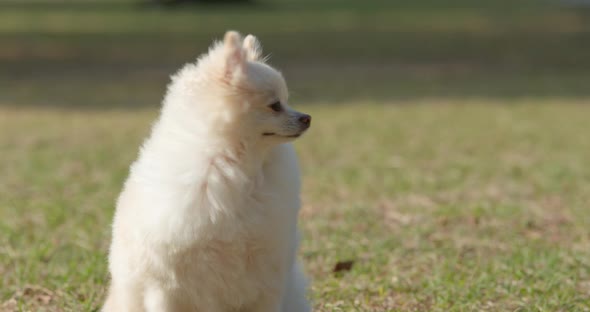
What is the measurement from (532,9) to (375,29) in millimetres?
8976

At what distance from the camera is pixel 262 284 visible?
3.78 meters

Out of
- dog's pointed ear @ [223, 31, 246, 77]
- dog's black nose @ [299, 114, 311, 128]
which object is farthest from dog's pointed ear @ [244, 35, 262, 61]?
dog's black nose @ [299, 114, 311, 128]

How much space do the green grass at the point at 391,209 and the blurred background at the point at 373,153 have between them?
25 mm

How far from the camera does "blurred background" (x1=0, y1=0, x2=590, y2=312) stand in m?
5.59

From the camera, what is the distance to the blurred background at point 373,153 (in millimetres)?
5586

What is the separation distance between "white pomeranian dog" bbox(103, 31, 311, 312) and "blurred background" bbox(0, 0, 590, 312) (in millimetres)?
1270

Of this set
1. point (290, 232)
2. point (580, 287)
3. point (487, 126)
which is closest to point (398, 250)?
point (580, 287)

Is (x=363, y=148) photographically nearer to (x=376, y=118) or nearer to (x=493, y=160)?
(x=493, y=160)

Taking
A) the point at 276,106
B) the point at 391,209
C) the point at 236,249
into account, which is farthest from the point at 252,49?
the point at 391,209

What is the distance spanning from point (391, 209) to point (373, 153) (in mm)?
2996

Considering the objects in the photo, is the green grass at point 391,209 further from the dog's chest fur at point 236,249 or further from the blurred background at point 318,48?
the blurred background at point 318,48

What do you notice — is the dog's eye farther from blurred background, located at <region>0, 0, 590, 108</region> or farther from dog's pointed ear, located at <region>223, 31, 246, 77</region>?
blurred background, located at <region>0, 0, 590, 108</region>

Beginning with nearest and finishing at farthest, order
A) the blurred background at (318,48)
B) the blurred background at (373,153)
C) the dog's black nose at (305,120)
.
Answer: the dog's black nose at (305,120) < the blurred background at (373,153) < the blurred background at (318,48)

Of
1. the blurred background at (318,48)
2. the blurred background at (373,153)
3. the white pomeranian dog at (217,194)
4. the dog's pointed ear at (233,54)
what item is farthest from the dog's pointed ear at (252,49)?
the blurred background at (318,48)
